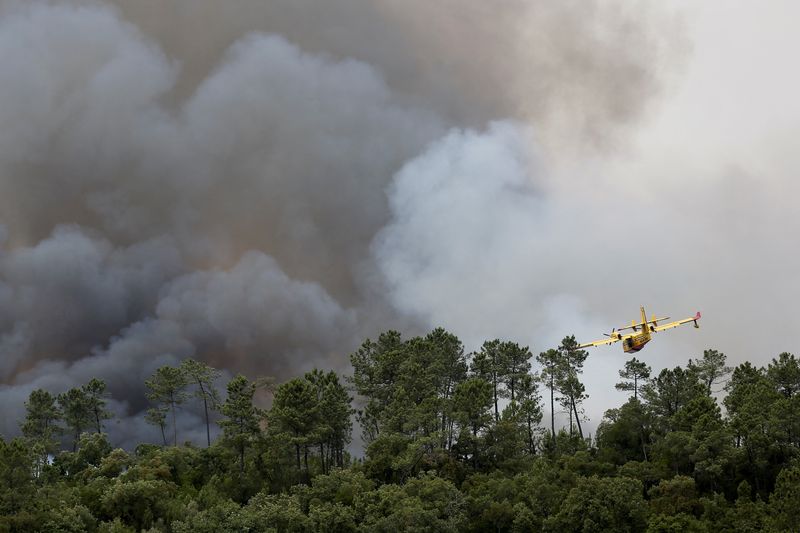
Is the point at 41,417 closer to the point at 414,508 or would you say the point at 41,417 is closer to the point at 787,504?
the point at 414,508


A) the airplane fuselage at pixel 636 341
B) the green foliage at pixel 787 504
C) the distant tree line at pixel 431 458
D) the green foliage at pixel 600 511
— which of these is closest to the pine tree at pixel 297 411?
the distant tree line at pixel 431 458

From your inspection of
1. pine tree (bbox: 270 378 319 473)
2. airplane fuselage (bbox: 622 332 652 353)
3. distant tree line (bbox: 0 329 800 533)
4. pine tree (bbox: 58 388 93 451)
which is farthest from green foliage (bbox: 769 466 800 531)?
pine tree (bbox: 58 388 93 451)

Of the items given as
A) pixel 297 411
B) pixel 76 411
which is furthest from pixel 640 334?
pixel 76 411

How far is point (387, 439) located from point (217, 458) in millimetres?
28164

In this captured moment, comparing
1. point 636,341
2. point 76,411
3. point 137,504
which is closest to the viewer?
point 137,504

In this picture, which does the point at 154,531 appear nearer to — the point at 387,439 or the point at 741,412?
the point at 387,439

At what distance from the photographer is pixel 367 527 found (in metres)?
82.0

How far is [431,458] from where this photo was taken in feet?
341

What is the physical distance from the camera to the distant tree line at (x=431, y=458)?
270 feet

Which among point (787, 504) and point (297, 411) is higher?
point (297, 411)

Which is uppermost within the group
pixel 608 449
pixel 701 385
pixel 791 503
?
pixel 701 385

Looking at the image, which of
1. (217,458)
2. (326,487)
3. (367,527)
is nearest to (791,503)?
(367,527)

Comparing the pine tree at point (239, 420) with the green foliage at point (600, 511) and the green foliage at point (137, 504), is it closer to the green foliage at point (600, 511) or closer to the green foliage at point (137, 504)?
the green foliage at point (137, 504)

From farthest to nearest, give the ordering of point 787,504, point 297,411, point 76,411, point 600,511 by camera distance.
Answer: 1. point 76,411
2. point 297,411
3. point 600,511
4. point 787,504
